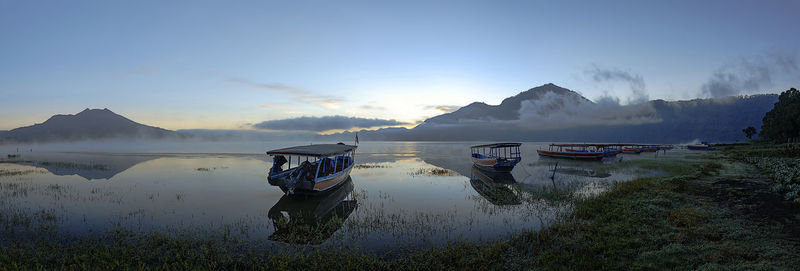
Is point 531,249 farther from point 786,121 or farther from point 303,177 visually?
point 786,121

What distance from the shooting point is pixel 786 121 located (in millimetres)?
69438

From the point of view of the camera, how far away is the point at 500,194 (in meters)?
22.3

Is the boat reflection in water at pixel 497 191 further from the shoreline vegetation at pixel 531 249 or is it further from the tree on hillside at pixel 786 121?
the tree on hillside at pixel 786 121

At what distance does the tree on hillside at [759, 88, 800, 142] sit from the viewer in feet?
224

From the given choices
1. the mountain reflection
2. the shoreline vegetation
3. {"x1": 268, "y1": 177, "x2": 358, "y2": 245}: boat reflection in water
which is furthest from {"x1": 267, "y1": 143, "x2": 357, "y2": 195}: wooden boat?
the mountain reflection

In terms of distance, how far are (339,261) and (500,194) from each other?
15.9 metres

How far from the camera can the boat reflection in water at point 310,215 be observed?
499 inches

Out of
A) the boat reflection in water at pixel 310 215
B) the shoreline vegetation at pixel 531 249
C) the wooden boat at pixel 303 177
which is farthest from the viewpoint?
the wooden boat at pixel 303 177

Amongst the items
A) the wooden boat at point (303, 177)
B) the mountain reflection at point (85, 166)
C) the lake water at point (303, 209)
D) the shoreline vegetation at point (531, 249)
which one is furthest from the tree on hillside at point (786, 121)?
the mountain reflection at point (85, 166)

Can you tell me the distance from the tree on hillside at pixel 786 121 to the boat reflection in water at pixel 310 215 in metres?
96.4

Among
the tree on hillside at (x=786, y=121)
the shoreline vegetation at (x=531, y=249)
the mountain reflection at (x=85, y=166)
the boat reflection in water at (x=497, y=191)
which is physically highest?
the tree on hillside at (x=786, y=121)

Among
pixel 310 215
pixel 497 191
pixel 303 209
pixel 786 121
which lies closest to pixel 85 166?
pixel 303 209

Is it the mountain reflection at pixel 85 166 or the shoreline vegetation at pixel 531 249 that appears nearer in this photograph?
the shoreline vegetation at pixel 531 249

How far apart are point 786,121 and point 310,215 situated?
104245mm
